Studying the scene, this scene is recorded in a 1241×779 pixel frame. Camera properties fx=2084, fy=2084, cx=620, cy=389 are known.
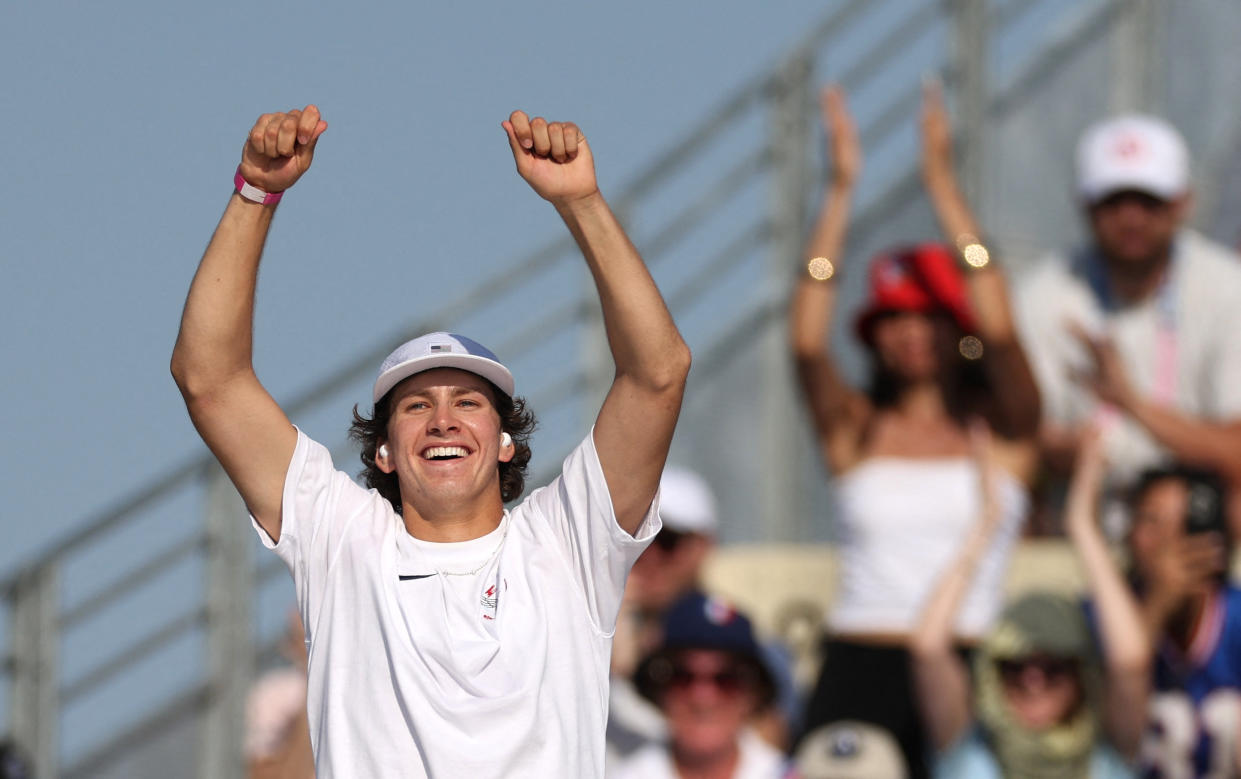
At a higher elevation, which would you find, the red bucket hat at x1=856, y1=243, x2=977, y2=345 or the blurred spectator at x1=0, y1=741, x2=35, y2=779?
the red bucket hat at x1=856, y1=243, x2=977, y2=345

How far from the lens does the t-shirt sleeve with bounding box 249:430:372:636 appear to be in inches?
145

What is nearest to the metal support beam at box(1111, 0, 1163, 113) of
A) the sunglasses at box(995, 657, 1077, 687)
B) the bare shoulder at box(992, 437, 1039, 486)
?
the bare shoulder at box(992, 437, 1039, 486)

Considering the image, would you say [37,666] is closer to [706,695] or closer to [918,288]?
[706,695]

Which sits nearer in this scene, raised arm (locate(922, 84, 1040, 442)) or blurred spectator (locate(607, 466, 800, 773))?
blurred spectator (locate(607, 466, 800, 773))

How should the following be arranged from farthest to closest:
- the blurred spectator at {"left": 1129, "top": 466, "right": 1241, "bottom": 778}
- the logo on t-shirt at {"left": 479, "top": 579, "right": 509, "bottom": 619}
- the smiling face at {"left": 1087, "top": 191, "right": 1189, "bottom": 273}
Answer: the smiling face at {"left": 1087, "top": 191, "right": 1189, "bottom": 273}, the blurred spectator at {"left": 1129, "top": 466, "right": 1241, "bottom": 778}, the logo on t-shirt at {"left": 479, "top": 579, "right": 509, "bottom": 619}

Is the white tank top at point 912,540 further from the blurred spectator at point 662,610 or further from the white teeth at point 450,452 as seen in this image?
the white teeth at point 450,452

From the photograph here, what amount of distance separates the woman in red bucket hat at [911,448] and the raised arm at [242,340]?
3118mm

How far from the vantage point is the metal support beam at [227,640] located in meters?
7.95

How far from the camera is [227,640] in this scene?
802 centimetres

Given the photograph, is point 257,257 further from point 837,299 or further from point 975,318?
point 837,299

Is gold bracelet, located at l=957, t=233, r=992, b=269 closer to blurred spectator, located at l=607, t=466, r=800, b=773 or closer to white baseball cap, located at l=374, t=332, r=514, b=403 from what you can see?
blurred spectator, located at l=607, t=466, r=800, b=773

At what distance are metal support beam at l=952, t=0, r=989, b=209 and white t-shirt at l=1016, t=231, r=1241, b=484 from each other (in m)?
1.35

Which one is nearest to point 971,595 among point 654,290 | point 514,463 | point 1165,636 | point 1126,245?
point 1165,636

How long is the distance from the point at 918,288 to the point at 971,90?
184 cm
